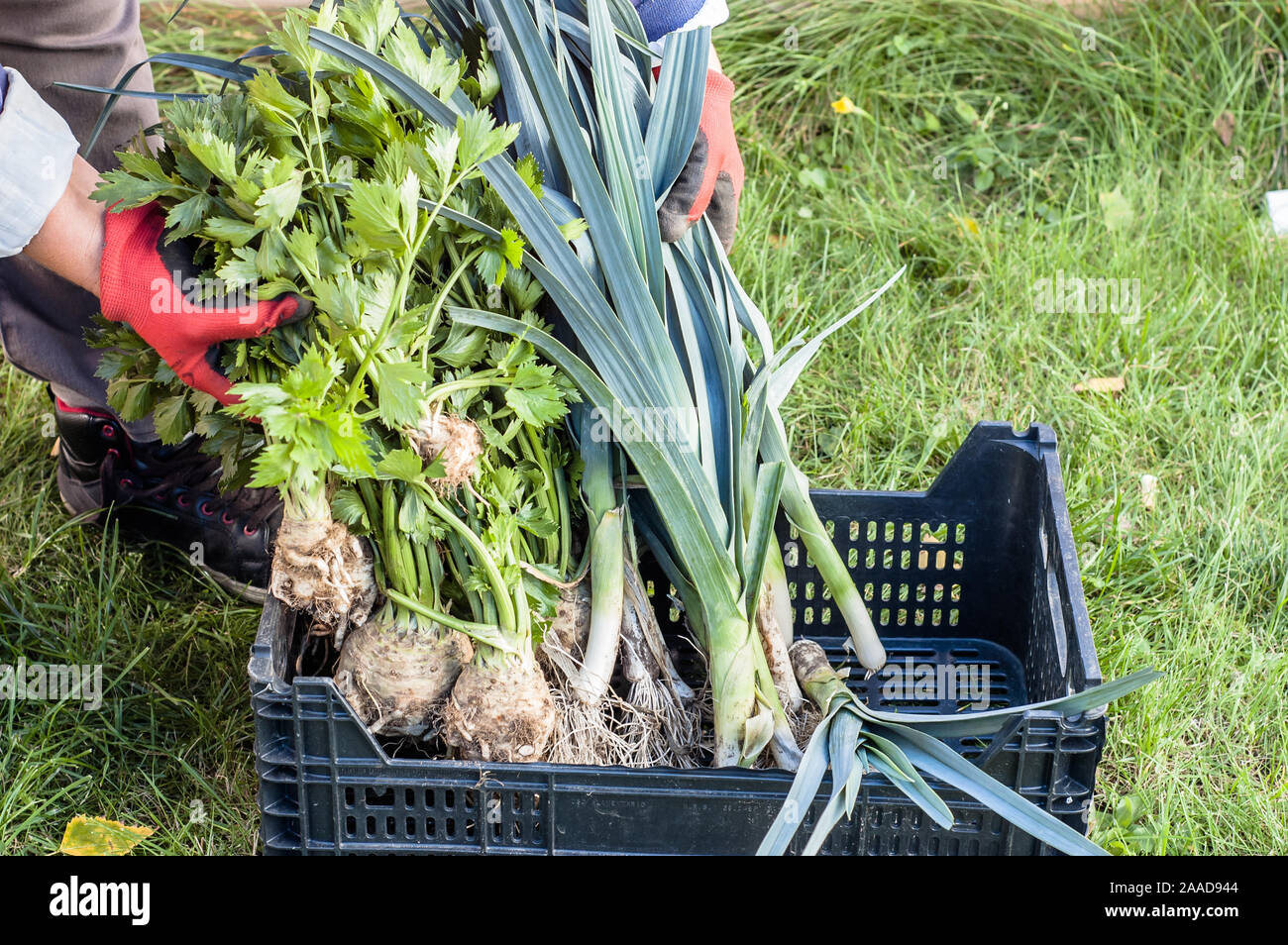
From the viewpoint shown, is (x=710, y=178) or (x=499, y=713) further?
(x=710, y=178)

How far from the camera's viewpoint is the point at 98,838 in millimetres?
1453

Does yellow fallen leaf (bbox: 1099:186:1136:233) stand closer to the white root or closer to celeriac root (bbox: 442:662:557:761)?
the white root

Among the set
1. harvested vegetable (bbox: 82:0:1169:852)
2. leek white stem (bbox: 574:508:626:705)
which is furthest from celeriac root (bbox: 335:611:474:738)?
leek white stem (bbox: 574:508:626:705)

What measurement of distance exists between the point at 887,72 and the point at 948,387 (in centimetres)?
91

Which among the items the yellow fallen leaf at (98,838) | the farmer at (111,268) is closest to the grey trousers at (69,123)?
the farmer at (111,268)

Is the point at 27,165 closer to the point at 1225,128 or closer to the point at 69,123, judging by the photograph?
the point at 69,123

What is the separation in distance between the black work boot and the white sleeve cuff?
62cm

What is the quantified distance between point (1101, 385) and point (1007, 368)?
0.16 m

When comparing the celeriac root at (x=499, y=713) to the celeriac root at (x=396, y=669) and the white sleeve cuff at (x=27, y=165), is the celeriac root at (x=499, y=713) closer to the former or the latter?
the celeriac root at (x=396, y=669)

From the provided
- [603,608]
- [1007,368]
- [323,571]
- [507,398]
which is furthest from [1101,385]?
[323,571]

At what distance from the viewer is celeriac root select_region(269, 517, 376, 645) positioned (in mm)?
1237

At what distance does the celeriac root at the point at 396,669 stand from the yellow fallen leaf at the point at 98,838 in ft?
1.15

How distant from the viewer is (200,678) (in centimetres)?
173
